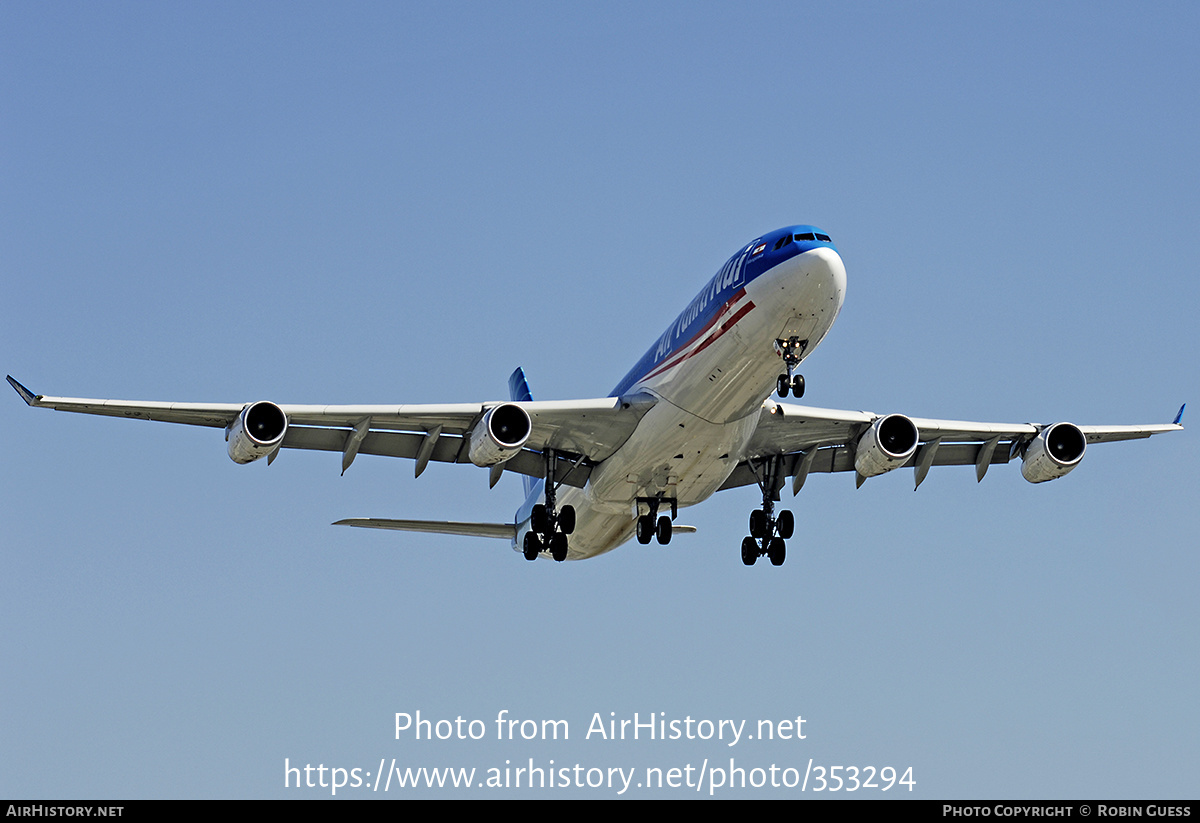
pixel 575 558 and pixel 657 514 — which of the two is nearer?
pixel 657 514

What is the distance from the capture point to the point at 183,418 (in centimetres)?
3031

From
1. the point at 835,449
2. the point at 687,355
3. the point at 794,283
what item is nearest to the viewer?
the point at 794,283

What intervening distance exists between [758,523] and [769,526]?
31 centimetres

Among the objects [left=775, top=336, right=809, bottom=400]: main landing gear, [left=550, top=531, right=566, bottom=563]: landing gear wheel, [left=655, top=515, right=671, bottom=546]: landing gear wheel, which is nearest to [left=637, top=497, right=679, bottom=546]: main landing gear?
[left=655, top=515, right=671, bottom=546]: landing gear wheel

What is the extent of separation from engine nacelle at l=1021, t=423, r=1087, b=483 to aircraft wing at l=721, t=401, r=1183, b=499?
2cm

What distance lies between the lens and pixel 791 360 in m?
28.1

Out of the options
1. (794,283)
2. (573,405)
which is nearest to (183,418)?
(573,405)

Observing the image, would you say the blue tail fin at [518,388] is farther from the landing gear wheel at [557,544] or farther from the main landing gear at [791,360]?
the main landing gear at [791,360]

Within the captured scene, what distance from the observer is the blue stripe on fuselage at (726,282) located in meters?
28.0

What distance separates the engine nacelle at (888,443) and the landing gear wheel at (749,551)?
4242 mm

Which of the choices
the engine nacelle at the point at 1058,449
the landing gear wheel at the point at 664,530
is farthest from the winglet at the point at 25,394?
the engine nacelle at the point at 1058,449
